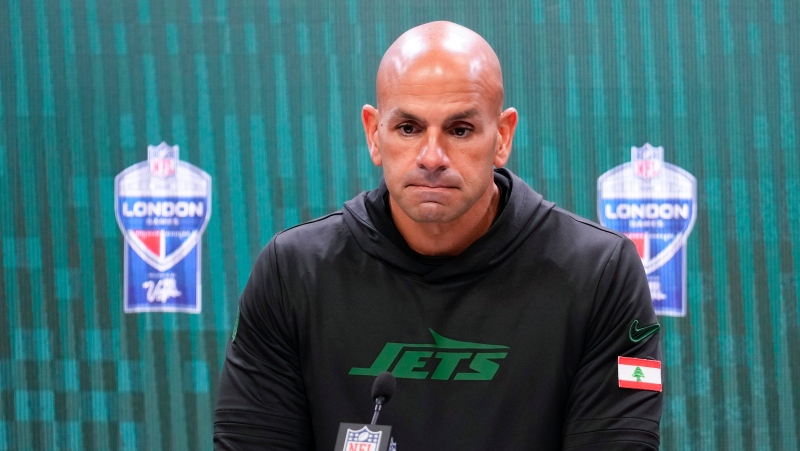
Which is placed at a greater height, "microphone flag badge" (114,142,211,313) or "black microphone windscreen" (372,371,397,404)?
"microphone flag badge" (114,142,211,313)

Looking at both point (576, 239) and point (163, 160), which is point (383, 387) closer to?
point (576, 239)

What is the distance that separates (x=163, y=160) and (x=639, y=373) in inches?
60.4

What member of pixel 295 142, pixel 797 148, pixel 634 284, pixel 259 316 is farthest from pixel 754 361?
pixel 259 316

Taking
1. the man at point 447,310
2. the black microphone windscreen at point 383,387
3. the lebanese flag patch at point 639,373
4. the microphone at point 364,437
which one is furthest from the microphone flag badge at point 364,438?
the lebanese flag patch at point 639,373

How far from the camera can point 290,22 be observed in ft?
7.80

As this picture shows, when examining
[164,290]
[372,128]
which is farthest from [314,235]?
[164,290]

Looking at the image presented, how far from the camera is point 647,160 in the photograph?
2.33 m

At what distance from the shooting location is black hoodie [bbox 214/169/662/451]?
132 cm

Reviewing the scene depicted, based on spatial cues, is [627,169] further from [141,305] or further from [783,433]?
[141,305]

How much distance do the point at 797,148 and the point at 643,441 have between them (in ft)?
4.59

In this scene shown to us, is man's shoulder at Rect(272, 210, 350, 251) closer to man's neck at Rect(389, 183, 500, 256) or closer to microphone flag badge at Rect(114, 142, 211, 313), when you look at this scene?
man's neck at Rect(389, 183, 500, 256)

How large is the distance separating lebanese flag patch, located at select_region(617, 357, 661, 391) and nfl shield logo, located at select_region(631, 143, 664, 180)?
3.71 feet

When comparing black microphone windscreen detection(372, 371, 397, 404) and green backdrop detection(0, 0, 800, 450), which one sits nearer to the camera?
black microphone windscreen detection(372, 371, 397, 404)

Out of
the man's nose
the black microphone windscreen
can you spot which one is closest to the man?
the man's nose
